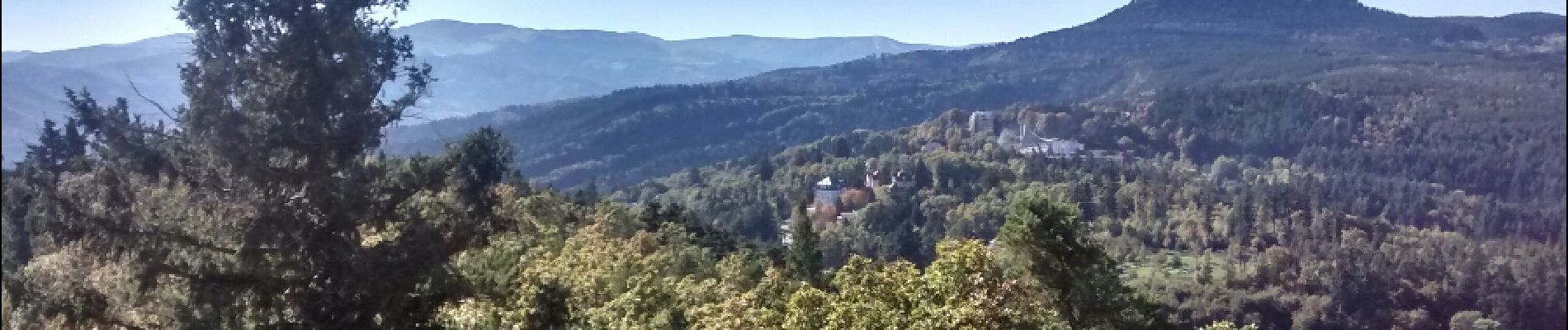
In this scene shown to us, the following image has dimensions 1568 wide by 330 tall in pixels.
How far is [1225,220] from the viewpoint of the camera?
→ 100125mm

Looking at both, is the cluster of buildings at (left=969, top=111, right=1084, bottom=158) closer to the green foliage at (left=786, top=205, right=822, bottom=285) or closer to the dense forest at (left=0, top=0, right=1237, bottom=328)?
the green foliage at (left=786, top=205, right=822, bottom=285)

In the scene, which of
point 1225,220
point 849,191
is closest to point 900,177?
point 849,191

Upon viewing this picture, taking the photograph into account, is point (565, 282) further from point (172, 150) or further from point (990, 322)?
point (990, 322)

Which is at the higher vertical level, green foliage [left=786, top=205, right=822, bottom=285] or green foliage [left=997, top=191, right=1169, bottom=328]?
green foliage [left=997, top=191, right=1169, bottom=328]

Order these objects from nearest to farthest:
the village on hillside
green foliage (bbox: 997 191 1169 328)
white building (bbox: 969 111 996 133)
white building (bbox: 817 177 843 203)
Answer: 1. green foliage (bbox: 997 191 1169 328)
2. the village on hillside
3. white building (bbox: 817 177 843 203)
4. white building (bbox: 969 111 996 133)

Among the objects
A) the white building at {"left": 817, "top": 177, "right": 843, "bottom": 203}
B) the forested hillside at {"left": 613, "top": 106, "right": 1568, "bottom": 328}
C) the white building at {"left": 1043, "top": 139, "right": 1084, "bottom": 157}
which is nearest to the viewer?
the forested hillside at {"left": 613, "top": 106, "right": 1568, "bottom": 328}

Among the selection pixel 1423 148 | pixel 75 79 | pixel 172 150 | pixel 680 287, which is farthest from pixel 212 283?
pixel 1423 148

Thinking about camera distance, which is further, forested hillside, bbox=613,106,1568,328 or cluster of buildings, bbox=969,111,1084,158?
cluster of buildings, bbox=969,111,1084,158

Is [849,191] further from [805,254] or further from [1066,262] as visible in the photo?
[1066,262]

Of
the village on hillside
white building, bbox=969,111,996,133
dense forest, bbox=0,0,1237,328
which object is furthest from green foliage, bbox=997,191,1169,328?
white building, bbox=969,111,996,133

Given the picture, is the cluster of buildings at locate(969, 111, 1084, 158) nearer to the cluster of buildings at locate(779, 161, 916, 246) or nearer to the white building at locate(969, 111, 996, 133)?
the white building at locate(969, 111, 996, 133)

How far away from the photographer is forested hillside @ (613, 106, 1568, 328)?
76.6 metres

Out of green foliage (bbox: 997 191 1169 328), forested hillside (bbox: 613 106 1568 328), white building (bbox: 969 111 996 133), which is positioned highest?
green foliage (bbox: 997 191 1169 328)

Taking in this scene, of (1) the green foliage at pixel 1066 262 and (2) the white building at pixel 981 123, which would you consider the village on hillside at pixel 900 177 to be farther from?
(1) the green foliage at pixel 1066 262
